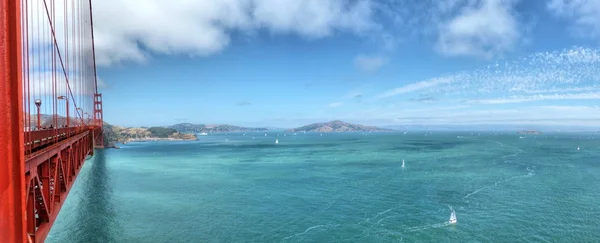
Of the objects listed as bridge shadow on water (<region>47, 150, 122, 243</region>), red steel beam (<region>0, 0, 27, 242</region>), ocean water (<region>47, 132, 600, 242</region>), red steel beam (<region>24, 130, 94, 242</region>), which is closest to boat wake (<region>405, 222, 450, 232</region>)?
ocean water (<region>47, 132, 600, 242</region>)

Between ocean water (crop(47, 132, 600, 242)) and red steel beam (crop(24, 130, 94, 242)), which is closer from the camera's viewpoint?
red steel beam (crop(24, 130, 94, 242))

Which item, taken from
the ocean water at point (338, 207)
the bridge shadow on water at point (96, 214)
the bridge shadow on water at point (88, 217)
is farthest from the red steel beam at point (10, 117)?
the bridge shadow on water at point (96, 214)

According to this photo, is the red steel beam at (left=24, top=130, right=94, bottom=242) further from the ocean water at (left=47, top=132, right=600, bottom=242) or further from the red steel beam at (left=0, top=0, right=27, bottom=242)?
the ocean water at (left=47, top=132, right=600, bottom=242)

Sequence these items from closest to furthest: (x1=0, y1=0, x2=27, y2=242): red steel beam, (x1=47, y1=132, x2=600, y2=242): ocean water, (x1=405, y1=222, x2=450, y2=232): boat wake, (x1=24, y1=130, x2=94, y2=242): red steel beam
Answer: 1. (x1=0, y1=0, x2=27, y2=242): red steel beam
2. (x1=24, y1=130, x2=94, y2=242): red steel beam
3. (x1=47, y1=132, x2=600, y2=242): ocean water
4. (x1=405, y1=222, x2=450, y2=232): boat wake

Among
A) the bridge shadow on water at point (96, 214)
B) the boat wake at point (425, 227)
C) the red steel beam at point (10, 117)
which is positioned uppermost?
the red steel beam at point (10, 117)

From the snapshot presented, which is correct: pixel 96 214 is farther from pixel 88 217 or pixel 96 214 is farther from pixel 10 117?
pixel 10 117

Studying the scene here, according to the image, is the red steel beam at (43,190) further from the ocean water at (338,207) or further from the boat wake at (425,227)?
the boat wake at (425,227)

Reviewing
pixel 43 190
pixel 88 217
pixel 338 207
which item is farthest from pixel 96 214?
pixel 43 190

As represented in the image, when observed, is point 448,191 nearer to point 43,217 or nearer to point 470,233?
point 470,233

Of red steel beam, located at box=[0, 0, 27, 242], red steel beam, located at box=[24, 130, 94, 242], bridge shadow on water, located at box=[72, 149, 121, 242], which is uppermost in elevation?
red steel beam, located at box=[0, 0, 27, 242]
